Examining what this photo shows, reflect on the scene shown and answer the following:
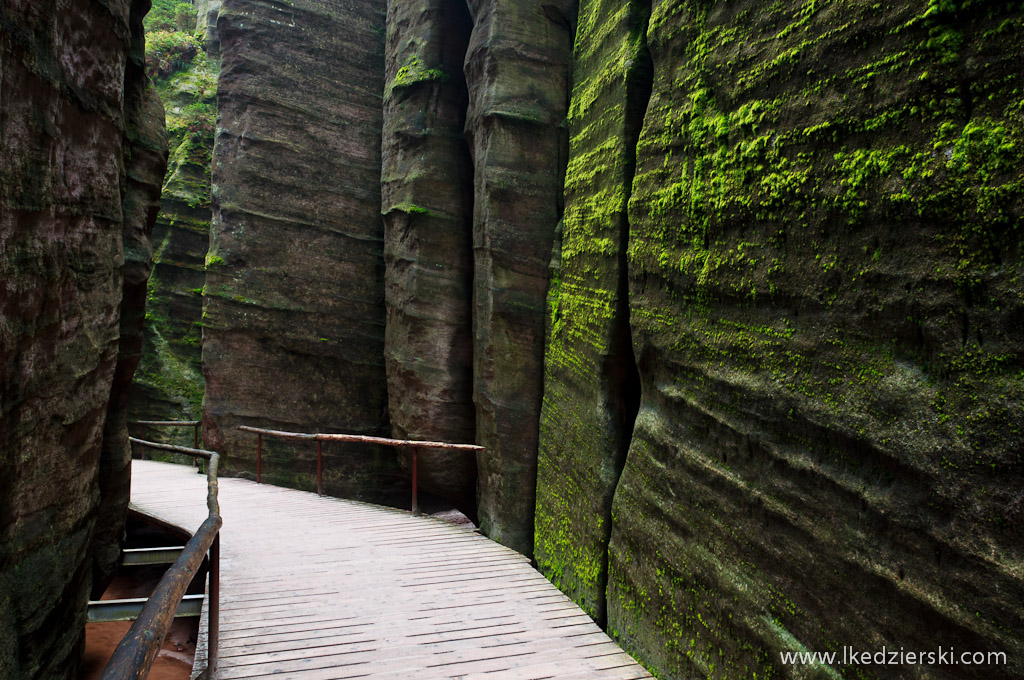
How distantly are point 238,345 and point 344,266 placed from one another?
2017 mm

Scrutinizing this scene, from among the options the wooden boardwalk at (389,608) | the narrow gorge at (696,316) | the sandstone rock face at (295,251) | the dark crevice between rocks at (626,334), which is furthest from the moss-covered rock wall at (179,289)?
the dark crevice between rocks at (626,334)

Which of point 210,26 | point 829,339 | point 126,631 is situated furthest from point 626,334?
point 210,26

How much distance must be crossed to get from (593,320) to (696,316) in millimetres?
1584

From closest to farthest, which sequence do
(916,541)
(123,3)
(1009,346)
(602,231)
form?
(1009,346) → (916,541) → (123,3) → (602,231)

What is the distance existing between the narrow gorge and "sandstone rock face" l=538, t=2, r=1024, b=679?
0.04 feet

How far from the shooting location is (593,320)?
16.9ft

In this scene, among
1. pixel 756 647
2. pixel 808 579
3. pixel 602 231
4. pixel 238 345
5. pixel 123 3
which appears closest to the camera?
pixel 808 579

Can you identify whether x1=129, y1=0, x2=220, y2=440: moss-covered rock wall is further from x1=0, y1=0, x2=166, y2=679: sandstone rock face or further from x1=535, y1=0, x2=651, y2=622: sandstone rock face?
x1=0, y1=0, x2=166, y2=679: sandstone rock face

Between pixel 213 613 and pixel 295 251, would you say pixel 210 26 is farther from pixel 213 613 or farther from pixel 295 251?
pixel 213 613

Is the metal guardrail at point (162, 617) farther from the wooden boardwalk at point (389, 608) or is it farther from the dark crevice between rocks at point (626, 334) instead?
the dark crevice between rocks at point (626, 334)

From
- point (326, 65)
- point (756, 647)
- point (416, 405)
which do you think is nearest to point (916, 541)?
point (756, 647)

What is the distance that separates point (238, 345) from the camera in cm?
1005

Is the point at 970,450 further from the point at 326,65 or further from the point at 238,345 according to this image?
the point at 326,65

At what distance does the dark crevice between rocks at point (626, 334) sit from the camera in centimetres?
464
